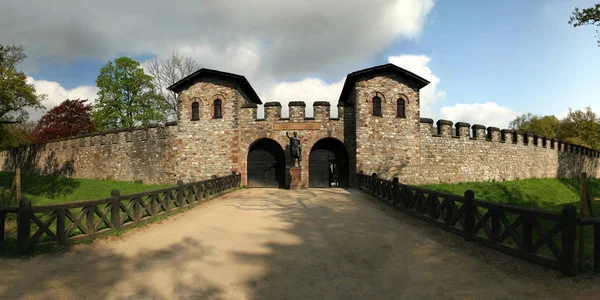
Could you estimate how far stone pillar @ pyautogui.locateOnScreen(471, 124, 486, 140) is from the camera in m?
18.5

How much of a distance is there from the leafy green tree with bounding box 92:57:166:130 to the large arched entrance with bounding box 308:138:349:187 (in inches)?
695

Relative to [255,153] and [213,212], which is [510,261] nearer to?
[213,212]

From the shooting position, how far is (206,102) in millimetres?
17016

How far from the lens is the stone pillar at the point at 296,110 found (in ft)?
53.9

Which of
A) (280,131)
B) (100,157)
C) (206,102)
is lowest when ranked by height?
(100,157)

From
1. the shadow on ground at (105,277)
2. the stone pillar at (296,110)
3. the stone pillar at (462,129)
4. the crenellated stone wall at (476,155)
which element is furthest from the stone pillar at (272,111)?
the shadow on ground at (105,277)

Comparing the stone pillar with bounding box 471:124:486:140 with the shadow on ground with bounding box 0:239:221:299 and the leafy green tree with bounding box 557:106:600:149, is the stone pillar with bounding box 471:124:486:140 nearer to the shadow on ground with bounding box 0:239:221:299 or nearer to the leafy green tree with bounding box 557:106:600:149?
the shadow on ground with bounding box 0:239:221:299

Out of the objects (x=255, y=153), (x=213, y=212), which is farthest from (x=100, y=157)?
(x=213, y=212)

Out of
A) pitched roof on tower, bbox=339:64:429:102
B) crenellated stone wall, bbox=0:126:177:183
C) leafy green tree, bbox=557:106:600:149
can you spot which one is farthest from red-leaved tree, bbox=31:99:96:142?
leafy green tree, bbox=557:106:600:149

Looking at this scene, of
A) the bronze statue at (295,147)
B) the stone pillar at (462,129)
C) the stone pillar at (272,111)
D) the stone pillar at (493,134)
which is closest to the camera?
the bronze statue at (295,147)

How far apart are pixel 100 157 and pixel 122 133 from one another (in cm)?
300

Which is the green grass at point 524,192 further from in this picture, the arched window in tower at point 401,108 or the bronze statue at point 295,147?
the bronze statue at point 295,147

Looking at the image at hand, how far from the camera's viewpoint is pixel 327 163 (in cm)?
1717

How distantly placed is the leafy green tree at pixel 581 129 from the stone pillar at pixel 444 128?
87.2 feet
